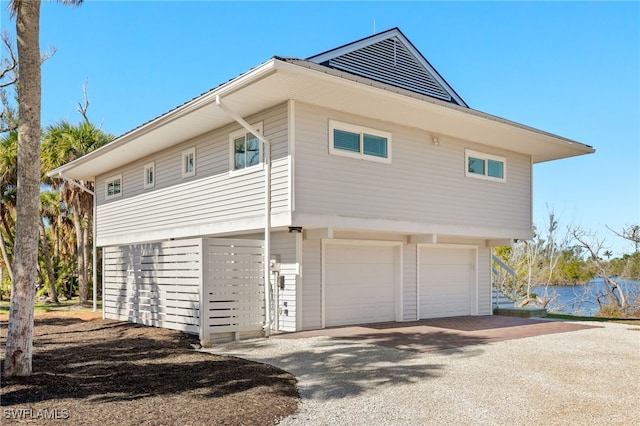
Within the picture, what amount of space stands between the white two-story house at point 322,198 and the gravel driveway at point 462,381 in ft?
5.00

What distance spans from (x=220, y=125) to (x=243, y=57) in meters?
5.42

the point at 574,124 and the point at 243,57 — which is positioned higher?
the point at 243,57

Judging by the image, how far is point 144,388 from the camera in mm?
5734

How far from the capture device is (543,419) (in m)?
4.99

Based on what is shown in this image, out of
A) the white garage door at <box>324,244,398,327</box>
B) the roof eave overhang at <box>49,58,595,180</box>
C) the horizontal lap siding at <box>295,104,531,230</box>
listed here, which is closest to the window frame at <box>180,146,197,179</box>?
the roof eave overhang at <box>49,58,595,180</box>

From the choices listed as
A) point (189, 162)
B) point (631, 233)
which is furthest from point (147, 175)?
point (631, 233)

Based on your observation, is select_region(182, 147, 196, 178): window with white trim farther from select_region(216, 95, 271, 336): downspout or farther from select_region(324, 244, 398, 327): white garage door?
select_region(324, 244, 398, 327): white garage door

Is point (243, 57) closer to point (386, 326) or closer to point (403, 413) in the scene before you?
point (386, 326)

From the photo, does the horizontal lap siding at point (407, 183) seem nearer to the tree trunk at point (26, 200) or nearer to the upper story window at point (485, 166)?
the upper story window at point (485, 166)

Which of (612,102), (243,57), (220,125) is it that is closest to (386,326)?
(220,125)

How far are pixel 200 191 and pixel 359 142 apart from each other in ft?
13.7

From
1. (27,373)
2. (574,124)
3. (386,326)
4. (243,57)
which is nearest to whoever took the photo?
(27,373)

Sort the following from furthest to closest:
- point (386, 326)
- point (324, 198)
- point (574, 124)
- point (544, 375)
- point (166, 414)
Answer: point (574, 124), point (386, 326), point (324, 198), point (544, 375), point (166, 414)

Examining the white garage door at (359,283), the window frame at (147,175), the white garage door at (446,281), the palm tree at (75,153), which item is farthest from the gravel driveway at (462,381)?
the palm tree at (75,153)
